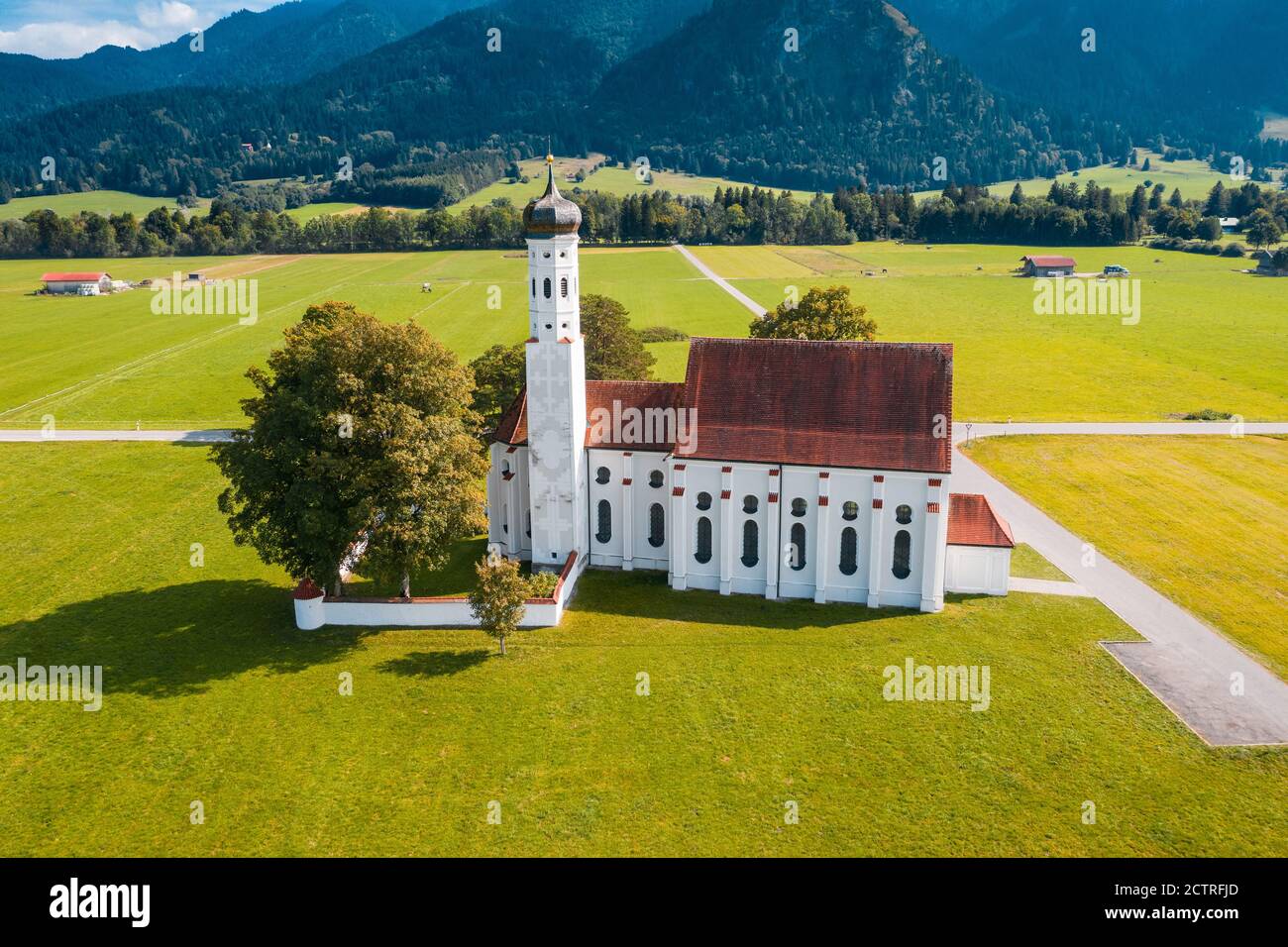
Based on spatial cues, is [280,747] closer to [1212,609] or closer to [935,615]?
[935,615]

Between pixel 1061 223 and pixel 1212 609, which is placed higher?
pixel 1061 223

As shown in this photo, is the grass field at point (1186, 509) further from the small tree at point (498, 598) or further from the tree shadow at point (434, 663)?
the tree shadow at point (434, 663)

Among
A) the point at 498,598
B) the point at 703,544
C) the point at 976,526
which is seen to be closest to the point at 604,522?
the point at 703,544

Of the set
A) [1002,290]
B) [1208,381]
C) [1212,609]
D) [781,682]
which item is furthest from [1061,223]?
[781,682]

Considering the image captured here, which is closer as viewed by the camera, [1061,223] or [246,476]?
[246,476]

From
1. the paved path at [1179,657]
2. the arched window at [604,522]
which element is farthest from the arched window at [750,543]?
the paved path at [1179,657]

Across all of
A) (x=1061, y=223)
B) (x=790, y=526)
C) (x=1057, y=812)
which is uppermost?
(x=1061, y=223)

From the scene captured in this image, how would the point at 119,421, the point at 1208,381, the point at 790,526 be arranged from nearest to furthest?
1. the point at 790,526
2. the point at 119,421
3. the point at 1208,381

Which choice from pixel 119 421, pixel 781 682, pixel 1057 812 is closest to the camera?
pixel 1057 812
